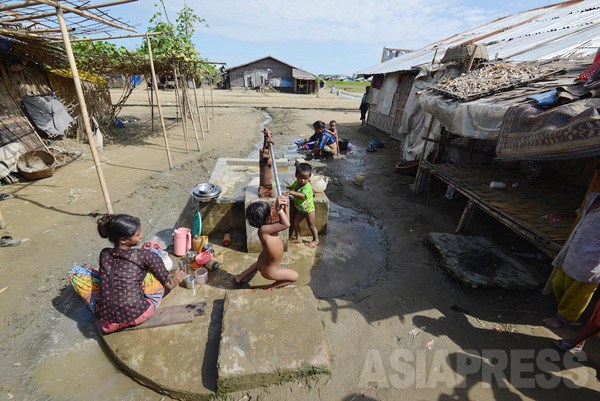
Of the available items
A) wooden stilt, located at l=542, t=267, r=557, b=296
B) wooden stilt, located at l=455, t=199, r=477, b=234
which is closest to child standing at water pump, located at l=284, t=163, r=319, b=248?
wooden stilt, located at l=455, t=199, r=477, b=234

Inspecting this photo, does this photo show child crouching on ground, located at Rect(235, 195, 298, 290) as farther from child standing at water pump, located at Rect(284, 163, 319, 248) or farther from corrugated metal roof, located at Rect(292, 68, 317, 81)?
corrugated metal roof, located at Rect(292, 68, 317, 81)

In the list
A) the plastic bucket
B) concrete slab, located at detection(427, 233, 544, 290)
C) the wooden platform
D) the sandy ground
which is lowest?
the sandy ground

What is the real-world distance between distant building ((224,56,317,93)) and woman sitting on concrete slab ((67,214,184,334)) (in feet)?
121

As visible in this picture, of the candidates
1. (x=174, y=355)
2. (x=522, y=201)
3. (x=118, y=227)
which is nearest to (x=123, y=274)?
(x=118, y=227)

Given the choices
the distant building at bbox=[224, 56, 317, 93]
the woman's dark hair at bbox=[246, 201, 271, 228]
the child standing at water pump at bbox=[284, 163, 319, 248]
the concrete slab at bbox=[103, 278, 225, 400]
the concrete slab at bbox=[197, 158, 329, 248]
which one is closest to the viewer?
the concrete slab at bbox=[103, 278, 225, 400]

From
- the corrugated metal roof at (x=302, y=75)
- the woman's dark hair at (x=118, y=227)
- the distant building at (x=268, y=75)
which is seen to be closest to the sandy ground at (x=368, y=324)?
the woman's dark hair at (x=118, y=227)

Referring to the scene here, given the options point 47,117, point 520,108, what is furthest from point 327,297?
point 47,117

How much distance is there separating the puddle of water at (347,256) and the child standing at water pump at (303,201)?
1.31 ft

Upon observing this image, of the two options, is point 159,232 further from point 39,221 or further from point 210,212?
point 39,221

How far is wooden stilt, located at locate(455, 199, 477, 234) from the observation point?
201 inches

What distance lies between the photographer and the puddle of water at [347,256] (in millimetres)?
4148

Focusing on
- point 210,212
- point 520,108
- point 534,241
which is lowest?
point 210,212

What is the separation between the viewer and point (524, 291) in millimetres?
4027

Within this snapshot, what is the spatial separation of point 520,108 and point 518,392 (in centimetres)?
340
